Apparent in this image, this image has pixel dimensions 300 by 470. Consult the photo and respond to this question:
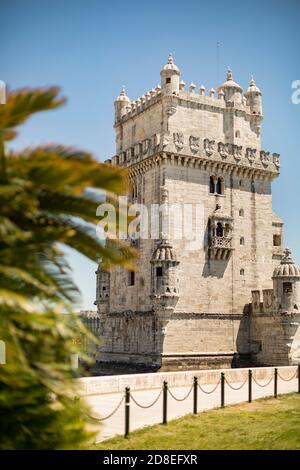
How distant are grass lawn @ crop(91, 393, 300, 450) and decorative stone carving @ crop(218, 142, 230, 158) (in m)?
17.5

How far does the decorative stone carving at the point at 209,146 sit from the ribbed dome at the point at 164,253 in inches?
217

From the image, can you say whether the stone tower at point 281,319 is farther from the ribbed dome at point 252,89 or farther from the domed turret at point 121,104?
the domed turret at point 121,104

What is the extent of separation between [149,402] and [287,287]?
14.6 m

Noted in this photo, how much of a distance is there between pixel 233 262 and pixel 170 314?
16.4ft

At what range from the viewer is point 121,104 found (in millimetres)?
36500

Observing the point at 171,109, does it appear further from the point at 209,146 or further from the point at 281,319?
the point at 281,319

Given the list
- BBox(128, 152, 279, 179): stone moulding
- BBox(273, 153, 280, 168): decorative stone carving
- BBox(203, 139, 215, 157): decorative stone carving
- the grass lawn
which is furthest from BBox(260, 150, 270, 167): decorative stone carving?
the grass lawn

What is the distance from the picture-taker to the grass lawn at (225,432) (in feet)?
37.7

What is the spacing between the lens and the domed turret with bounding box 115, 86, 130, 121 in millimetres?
36338

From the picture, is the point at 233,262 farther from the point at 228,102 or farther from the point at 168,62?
the point at 168,62

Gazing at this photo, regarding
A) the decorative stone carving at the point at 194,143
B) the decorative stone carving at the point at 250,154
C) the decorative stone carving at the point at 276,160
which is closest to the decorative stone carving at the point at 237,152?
the decorative stone carving at the point at 250,154

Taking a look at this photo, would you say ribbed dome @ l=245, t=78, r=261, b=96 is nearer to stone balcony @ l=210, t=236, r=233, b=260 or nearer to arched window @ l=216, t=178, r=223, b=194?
arched window @ l=216, t=178, r=223, b=194

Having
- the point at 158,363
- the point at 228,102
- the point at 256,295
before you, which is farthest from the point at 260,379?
the point at 228,102

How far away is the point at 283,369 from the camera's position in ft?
82.2
